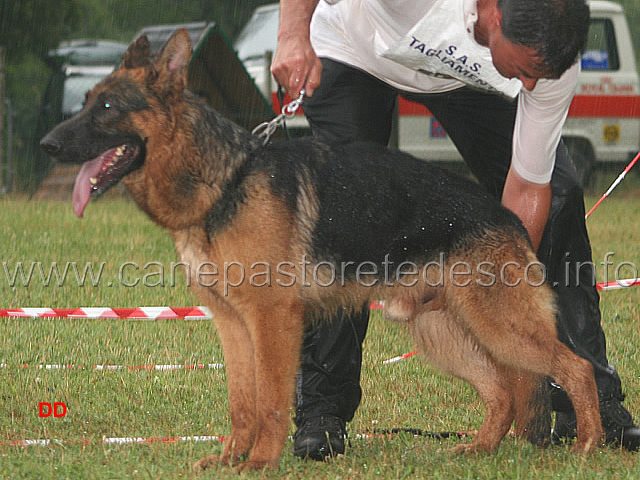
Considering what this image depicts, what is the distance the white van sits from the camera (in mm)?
13703

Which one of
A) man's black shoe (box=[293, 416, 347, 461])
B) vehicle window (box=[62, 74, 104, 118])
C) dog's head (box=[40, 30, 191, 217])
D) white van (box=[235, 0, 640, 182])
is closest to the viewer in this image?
dog's head (box=[40, 30, 191, 217])

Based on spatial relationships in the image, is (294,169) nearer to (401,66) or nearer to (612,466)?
(401,66)

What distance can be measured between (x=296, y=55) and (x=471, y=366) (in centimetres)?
156

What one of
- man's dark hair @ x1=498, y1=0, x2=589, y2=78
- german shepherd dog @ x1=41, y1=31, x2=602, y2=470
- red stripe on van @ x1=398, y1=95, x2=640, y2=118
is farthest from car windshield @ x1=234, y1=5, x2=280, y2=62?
man's dark hair @ x1=498, y1=0, x2=589, y2=78

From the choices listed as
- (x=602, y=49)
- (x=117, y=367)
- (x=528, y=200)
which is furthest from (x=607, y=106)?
(x=528, y=200)

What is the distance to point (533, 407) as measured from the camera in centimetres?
375

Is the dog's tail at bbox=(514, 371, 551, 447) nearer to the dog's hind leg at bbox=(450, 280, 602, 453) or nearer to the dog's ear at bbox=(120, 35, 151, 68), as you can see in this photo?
the dog's hind leg at bbox=(450, 280, 602, 453)

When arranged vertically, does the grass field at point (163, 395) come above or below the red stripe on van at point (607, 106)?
above

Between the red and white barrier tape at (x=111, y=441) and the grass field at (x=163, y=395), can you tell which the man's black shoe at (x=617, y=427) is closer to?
the grass field at (x=163, y=395)

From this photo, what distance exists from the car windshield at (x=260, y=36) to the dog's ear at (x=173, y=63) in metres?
10.3

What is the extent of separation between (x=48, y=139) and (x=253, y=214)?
781 millimetres

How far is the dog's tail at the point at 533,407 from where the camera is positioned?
3.75 metres

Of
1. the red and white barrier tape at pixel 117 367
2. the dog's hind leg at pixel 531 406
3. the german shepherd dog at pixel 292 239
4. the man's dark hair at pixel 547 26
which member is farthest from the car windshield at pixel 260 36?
the man's dark hair at pixel 547 26

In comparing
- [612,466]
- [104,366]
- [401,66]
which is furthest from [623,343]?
[104,366]
